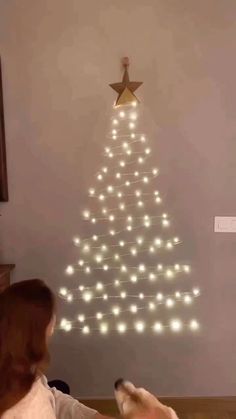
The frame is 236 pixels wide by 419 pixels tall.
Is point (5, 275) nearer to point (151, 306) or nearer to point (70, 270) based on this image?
point (70, 270)

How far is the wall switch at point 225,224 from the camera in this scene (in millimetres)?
2584

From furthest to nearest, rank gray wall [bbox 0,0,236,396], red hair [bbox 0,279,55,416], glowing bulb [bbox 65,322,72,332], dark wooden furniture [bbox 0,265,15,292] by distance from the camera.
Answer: glowing bulb [bbox 65,322,72,332], gray wall [bbox 0,0,236,396], dark wooden furniture [bbox 0,265,15,292], red hair [bbox 0,279,55,416]

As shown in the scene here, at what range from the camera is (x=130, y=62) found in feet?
8.13

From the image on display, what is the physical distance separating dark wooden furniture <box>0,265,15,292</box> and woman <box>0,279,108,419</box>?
0.90 meters

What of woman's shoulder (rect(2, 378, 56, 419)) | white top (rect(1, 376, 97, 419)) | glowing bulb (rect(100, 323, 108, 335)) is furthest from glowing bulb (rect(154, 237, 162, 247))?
woman's shoulder (rect(2, 378, 56, 419))

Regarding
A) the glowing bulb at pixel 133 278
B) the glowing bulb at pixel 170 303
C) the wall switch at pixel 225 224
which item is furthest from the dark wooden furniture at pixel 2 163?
the wall switch at pixel 225 224

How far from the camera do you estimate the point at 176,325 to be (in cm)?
260

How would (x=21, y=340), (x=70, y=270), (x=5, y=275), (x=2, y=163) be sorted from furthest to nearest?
(x=70, y=270), (x=2, y=163), (x=5, y=275), (x=21, y=340)

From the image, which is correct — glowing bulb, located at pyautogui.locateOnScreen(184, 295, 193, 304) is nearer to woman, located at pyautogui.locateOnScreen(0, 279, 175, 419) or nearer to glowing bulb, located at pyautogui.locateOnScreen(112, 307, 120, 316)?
glowing bulb, located at pyautogui.locateOnScreen(112, 307, 120, 316)

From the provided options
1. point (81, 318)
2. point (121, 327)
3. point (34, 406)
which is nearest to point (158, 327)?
point (121, 327)

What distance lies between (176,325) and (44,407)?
128 cm

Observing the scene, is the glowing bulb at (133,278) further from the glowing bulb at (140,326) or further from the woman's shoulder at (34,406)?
the woman's shoulder at (34,406)

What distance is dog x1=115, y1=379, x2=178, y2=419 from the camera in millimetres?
1388

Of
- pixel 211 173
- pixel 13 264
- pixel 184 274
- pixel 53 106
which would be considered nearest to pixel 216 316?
pixel 184 274
